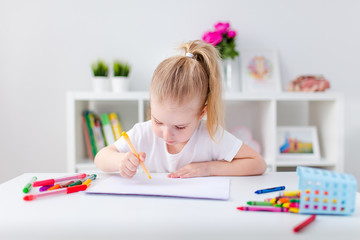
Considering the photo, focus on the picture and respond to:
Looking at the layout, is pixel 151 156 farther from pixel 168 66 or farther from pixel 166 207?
pixel 166 207

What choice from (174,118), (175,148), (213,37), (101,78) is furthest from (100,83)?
(174,118)

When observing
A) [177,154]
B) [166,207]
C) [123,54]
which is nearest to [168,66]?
[177,154]

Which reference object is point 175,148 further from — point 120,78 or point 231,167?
Result: point 120,78

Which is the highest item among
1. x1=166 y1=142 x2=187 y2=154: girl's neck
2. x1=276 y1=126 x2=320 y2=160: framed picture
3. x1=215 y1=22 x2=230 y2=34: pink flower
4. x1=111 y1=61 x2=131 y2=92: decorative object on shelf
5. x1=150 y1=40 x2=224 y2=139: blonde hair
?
x1=215 y1=22 x2=230 y2=34: pink flower

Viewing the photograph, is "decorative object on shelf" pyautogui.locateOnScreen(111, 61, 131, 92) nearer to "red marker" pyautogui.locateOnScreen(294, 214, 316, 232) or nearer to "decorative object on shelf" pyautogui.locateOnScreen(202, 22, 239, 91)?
"decorative object on shelf" pyautogui.locateOnScreen(202, 22, 239, 91)

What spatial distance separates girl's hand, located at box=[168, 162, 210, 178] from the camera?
2.86ft

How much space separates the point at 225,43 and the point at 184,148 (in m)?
1.08

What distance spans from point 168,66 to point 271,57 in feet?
4.56

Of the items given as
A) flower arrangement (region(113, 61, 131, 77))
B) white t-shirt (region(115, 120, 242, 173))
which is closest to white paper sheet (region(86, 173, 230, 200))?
white t-shirt (region(115, 120, 242, 173))

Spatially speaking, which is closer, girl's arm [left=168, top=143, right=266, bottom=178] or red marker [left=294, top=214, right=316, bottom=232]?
red marker [left=294, top=214, right=316, bottom=232]

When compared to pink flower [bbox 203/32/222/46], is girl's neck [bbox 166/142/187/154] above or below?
below

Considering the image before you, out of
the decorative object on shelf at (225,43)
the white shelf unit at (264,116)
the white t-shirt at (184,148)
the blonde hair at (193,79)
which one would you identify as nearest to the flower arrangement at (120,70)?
the white shelf unit at (264,116)

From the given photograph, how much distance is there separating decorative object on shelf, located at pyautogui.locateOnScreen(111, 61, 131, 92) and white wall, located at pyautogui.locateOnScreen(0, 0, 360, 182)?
0.21m

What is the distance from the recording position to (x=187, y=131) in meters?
0.94
